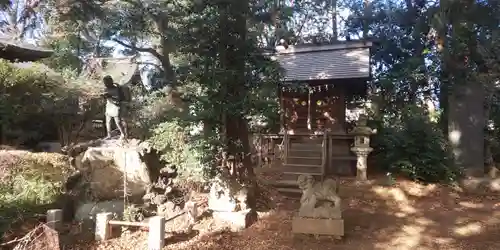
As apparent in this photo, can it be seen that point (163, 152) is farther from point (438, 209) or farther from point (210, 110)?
point (438, 209)

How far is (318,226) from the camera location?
6227 millimetres

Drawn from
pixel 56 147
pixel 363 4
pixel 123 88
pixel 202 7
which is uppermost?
pixel 363 4

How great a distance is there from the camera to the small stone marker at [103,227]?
686cm

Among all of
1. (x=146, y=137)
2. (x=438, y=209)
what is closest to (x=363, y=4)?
(x=438, y=209)

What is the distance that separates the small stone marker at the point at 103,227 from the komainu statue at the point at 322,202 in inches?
153

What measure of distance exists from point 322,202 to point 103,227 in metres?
4.41

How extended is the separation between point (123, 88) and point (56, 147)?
659cm

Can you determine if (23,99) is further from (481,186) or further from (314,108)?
(481,186)

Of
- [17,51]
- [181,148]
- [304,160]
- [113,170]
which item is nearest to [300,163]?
[304,160]

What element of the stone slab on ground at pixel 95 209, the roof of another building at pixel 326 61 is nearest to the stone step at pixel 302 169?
the roof of another building at pixel 326 61

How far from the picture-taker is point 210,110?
6922mm

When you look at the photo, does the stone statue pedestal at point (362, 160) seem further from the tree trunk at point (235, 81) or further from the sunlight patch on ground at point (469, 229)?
the tree trunk at point (235, 81)

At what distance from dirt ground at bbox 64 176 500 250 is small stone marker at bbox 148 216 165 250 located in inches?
11.5

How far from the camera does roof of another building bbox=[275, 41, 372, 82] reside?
36.4 ft
